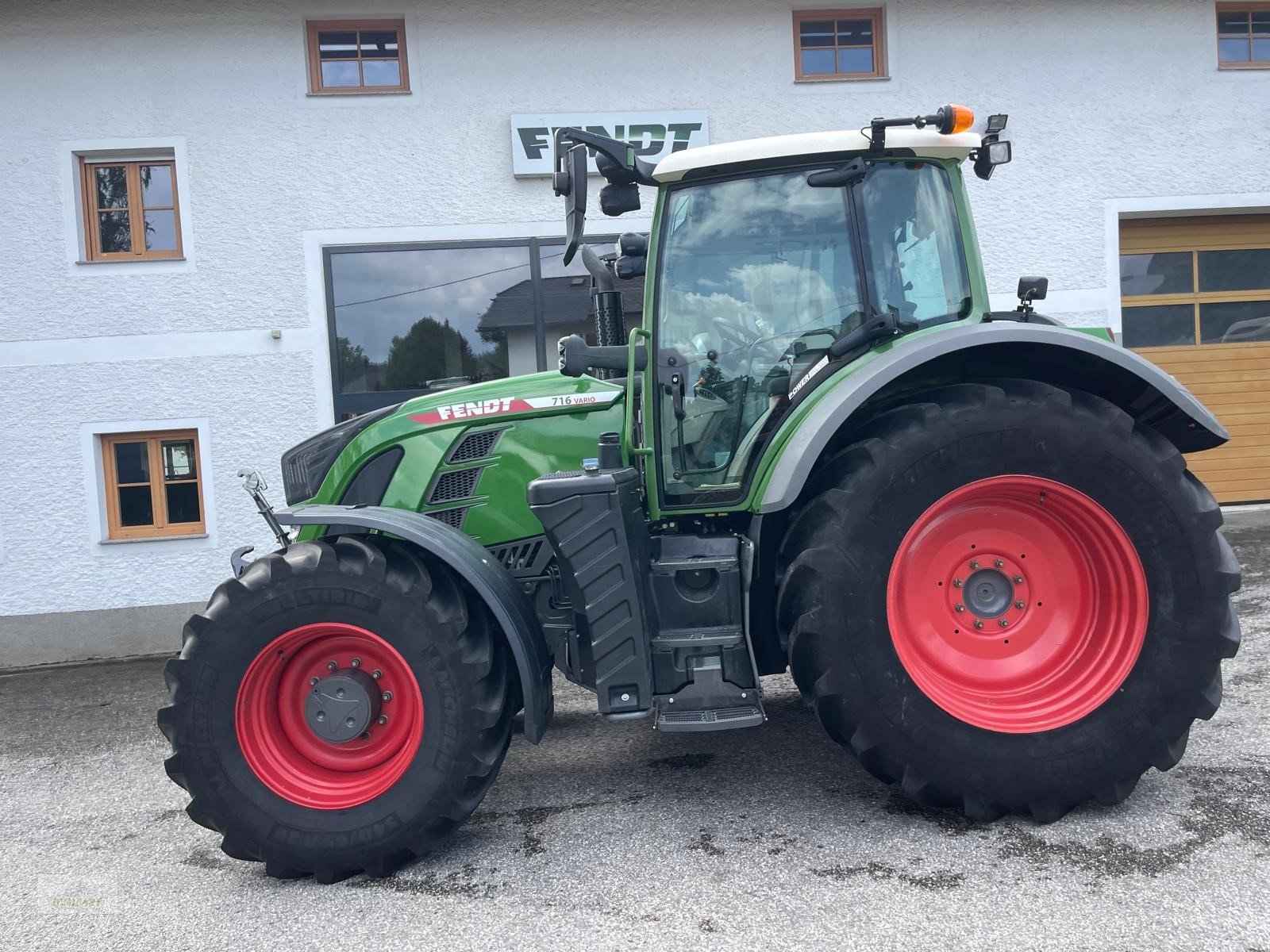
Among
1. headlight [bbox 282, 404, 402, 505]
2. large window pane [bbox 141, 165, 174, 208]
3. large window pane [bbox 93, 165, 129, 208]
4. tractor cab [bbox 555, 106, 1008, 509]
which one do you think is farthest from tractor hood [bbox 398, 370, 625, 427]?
large window pane [bbox 93, 165, 129, 208]

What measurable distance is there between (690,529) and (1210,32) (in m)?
6.95

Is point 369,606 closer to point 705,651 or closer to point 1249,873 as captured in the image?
point 705,651

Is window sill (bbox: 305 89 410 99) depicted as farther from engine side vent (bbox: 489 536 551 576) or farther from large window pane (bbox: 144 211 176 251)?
engine side vent (bbox: 489 536 551 576)

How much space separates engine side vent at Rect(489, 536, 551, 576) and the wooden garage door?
628cm

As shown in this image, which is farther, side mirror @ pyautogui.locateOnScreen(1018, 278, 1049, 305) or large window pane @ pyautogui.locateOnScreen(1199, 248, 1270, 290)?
large window pane @ pyautogui.locateOnScreen(1199, 248, 1270, 290)

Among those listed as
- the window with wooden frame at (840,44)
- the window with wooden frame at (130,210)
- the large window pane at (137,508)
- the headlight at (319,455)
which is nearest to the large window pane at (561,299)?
the window with wooden frame at (840,44)

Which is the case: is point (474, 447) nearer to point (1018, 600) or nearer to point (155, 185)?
point (1018, 600)

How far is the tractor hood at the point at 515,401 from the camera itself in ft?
10.9

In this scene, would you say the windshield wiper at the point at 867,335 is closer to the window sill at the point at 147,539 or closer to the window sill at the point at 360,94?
the window sill at the point at 360,94

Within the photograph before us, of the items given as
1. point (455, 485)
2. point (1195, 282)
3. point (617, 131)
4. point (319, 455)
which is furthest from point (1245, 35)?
point (319, 455)

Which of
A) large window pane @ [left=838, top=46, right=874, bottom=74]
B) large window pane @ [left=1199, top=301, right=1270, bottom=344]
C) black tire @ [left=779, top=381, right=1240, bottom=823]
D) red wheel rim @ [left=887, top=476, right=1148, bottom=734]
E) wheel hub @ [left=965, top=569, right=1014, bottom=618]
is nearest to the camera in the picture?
black tire @ [left=779, top=381, right=1240, bottom=823]

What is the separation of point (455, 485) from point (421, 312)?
3.82m

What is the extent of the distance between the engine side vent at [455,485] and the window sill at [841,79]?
4.99 meters

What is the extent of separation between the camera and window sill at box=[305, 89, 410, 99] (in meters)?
6.64
